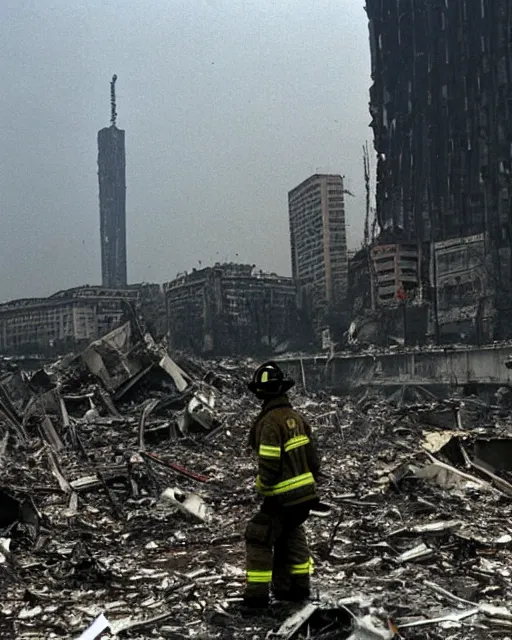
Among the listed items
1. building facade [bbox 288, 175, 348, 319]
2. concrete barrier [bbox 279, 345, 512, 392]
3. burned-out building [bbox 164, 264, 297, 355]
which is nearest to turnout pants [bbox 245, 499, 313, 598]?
concrete barrier [bbox 279, 345, 512, 392]

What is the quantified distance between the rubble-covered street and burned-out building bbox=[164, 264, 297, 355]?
51419mm

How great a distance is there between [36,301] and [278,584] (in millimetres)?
69895

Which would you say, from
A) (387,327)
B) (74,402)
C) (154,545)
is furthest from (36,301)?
(154,545)

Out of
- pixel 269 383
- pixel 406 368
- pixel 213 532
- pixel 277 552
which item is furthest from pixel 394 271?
pixel 277 552

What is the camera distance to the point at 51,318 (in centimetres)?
6894

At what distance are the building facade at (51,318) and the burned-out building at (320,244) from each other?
19478 millimetres

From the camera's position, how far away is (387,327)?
45.6 meters

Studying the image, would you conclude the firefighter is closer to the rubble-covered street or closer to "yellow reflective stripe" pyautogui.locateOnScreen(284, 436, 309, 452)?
"yellow reflective stripe" pyautogui.locateOnScreen(284, 436, 309, 452)

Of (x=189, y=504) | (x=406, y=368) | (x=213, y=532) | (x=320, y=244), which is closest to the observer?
(x=213, y=532)

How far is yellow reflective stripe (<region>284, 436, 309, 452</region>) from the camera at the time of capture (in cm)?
422

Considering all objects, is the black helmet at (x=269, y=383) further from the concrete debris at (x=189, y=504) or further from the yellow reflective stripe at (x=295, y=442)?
the concrete debris at (x=189, y=504)

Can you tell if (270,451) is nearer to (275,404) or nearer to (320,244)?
(275,404)

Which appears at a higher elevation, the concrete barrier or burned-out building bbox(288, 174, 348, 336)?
burned-out building bbox(288, 174, 348, 336)

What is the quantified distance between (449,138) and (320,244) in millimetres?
21623
